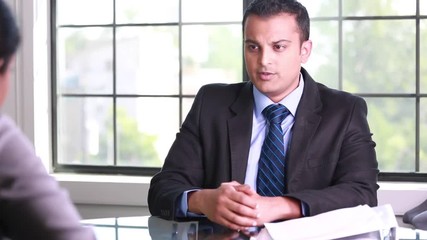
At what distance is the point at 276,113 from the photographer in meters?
2.31

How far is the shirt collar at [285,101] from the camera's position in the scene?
2346 mm

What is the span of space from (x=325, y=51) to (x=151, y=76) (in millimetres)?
869

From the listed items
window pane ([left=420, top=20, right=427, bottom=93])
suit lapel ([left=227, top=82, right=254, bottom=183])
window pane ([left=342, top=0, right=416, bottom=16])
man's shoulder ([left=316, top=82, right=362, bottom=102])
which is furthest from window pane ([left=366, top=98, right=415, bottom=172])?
suit lapel ([left=227, top=82, right=254, bottom=183])

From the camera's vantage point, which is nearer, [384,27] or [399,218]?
[399,218]

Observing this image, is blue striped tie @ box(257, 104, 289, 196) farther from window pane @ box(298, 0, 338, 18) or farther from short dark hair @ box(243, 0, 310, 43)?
window pane @ box(298, 0, 338, 18)

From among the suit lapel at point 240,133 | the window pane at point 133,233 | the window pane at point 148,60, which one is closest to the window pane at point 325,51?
the window pane at point 148,60

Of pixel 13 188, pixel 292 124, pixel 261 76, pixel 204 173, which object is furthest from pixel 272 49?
pixel 13 188

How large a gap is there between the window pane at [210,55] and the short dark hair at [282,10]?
1204 millimetres

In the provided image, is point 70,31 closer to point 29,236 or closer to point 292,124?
point 292,124

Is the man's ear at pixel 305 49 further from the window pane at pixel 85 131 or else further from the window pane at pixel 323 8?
the window pane at pixel 85 131

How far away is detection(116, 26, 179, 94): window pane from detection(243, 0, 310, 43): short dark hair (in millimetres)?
1354

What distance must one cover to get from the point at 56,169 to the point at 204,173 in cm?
156

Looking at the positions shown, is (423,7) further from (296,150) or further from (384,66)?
(296,150)

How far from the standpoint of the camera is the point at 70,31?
3.78m
